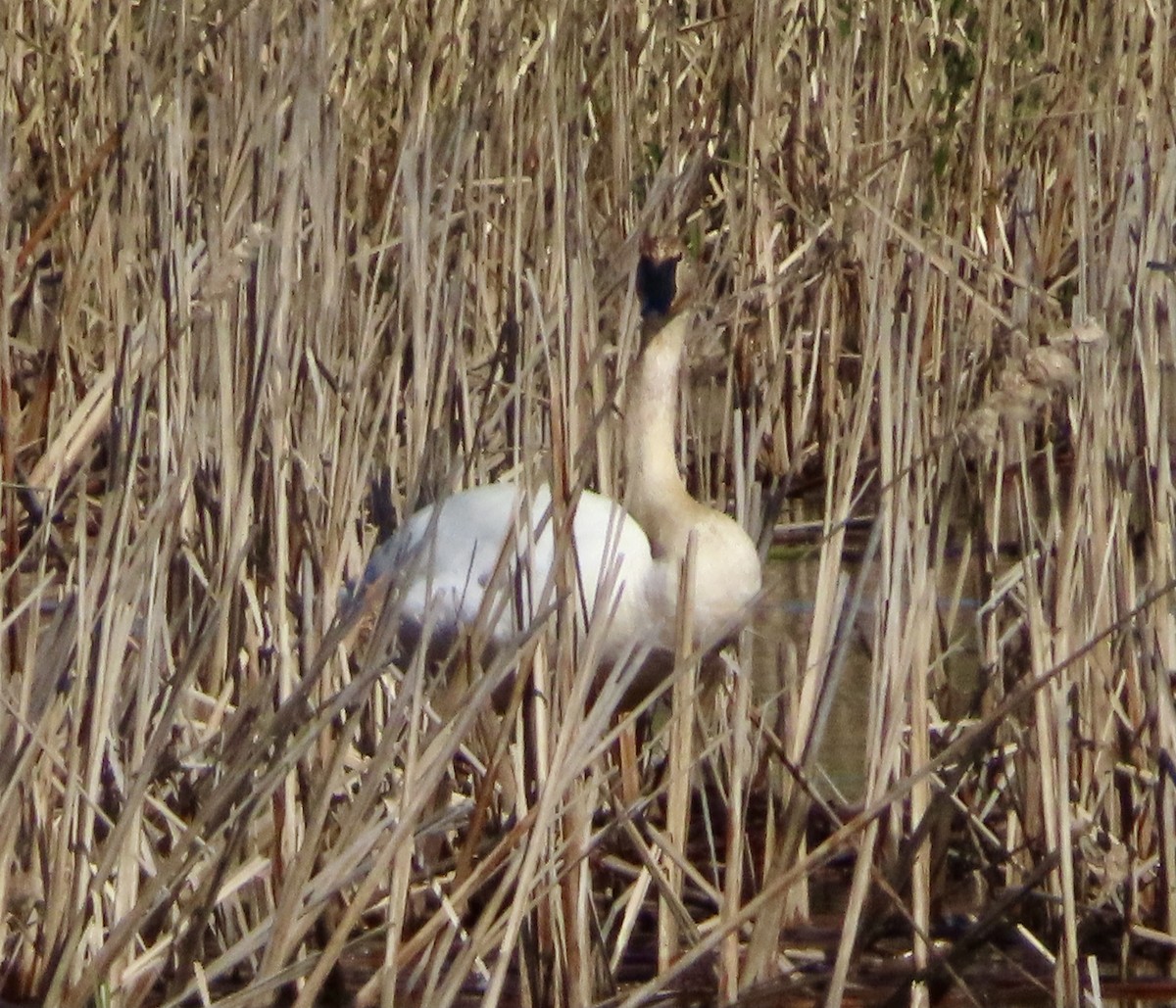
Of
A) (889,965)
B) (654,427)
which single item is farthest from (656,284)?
(889,965)

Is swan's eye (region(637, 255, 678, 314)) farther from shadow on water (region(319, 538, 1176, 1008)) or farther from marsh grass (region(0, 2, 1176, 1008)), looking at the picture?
shadow on water (region(319, 538, 1176, 1008))

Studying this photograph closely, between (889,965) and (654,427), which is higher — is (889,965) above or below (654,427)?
below

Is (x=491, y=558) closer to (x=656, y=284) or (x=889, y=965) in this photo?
(x=656, y=284)

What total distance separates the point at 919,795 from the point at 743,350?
1935 mm

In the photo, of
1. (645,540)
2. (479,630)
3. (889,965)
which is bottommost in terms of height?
(889,965)

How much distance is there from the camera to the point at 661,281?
297 cm

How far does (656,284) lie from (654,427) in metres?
0.22

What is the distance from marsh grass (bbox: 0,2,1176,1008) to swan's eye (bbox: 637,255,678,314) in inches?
2.2

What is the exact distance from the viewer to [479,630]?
2.04 m

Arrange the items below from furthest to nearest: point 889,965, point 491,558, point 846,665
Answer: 1. point 846,665
2. point 491,558
3. point 889,965

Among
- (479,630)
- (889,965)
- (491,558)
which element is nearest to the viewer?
(479,630)

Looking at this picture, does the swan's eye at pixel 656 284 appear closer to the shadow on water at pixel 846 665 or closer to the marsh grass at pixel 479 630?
the marsh grass at pixel 479 630

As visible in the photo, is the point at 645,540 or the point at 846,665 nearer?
the point at 645,540

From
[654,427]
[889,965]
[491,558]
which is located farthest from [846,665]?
[889,965]
